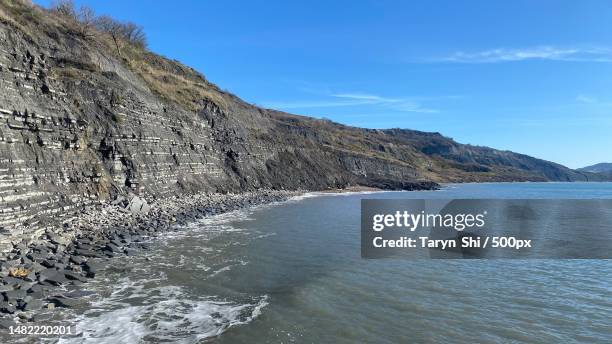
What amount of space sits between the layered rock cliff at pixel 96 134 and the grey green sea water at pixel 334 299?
7878 millimetres

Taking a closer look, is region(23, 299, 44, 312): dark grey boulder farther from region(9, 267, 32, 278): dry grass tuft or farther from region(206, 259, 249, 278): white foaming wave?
region(206, 259, 249, 278): white foaming wave

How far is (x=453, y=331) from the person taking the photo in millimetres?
10836

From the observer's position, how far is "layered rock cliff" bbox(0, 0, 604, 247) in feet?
69.4

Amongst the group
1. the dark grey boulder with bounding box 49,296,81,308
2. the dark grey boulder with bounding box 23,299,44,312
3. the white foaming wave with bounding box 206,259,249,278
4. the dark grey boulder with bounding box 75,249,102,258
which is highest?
the dark grey boulder with bounding box 75,249,102,258

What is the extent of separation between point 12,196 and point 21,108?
19.3 ft

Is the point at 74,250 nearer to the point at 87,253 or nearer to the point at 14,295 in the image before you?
the point at 87,253

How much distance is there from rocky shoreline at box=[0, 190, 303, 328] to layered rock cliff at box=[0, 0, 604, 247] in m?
1.35

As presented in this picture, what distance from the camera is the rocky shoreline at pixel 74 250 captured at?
12.0 meters

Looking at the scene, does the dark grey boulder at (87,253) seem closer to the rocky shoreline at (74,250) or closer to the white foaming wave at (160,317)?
the rocky shoreline at (74,250)

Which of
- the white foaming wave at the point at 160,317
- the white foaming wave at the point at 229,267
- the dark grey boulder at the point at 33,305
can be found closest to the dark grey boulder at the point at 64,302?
the dark grey boulder at the point at 33,305

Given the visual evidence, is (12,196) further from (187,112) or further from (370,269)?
(187,112)

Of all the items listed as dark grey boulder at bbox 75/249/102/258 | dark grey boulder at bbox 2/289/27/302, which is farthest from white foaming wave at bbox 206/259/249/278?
dark grey boulder at bbox 2/289/27/302

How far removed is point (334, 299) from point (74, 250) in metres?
12.6

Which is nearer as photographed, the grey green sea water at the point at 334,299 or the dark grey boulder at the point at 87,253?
the grey green sea water at the point at 334,299
